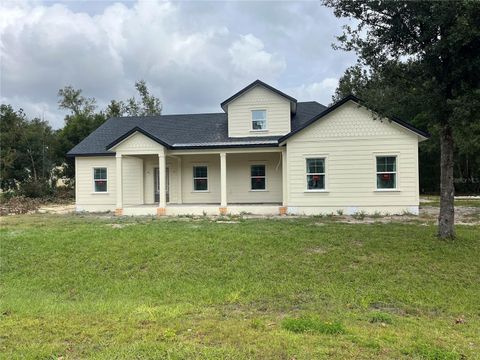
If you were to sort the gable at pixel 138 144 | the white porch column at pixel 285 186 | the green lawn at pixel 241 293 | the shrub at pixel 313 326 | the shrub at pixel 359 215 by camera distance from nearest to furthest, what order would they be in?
the green lawn at pixel 241 293
the shrub at pixel 313 326
the shrub at pixel 359 215
the white porch column at pixel 285 186
the gable at pixel 138 144

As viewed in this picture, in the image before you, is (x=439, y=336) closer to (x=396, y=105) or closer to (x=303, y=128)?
(x=396, y=105)

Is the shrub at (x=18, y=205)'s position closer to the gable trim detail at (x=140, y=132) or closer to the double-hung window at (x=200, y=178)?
the gable trim detail at (x=140, y=132)

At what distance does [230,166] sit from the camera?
795 inches

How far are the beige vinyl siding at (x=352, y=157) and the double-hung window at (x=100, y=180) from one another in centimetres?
941

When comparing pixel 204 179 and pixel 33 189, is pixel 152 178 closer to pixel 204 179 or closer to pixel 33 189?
pixel 204 179

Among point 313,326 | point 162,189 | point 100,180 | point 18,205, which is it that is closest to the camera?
point 313,326

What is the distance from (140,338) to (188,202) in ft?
51.7

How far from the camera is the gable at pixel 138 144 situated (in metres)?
17.8

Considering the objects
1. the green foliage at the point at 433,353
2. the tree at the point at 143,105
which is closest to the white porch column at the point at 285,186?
the green foliage at the point at 433,353

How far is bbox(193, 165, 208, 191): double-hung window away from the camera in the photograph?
20406 mm

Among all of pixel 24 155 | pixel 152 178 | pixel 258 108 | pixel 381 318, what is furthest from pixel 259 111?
pixel 24 155

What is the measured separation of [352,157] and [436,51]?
25.9ft

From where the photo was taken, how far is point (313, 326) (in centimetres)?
500

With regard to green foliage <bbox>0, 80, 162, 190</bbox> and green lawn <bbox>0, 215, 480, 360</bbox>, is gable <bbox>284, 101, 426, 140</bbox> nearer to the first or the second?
green lawn <bbox>0, 215, 480, 360</bbox>
